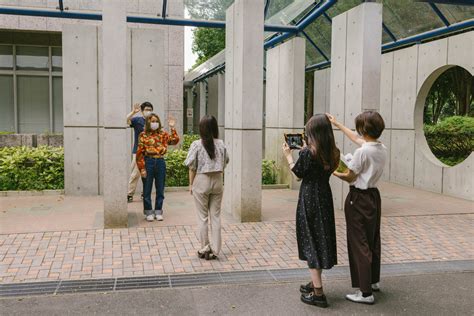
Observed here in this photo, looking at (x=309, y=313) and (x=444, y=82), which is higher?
(x=444, y=82)

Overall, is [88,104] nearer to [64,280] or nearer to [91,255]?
[91,255]

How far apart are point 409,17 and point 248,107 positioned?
5485 mm

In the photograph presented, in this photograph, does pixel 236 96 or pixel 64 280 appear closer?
pixel 64 280

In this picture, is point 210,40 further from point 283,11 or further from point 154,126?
point 154,126

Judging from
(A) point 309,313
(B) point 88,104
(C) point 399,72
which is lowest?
(A) point 309,313

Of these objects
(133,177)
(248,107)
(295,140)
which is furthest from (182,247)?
(133,177)

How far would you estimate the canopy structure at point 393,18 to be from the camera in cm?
1050

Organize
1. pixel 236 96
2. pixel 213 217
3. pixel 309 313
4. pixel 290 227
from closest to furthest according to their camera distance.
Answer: pixel 309 313 < pixel 213 217 < pixel 290 227 < pixel 236 96

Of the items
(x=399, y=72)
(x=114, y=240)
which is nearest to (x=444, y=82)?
(x=399, y=72)

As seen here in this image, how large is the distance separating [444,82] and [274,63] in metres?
8.90

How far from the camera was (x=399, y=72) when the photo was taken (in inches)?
498

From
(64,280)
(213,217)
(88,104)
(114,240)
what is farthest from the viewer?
(88,104)

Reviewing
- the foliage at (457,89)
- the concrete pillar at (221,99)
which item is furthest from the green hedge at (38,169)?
the foliage at (457,89)

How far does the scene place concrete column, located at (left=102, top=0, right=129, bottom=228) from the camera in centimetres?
726
